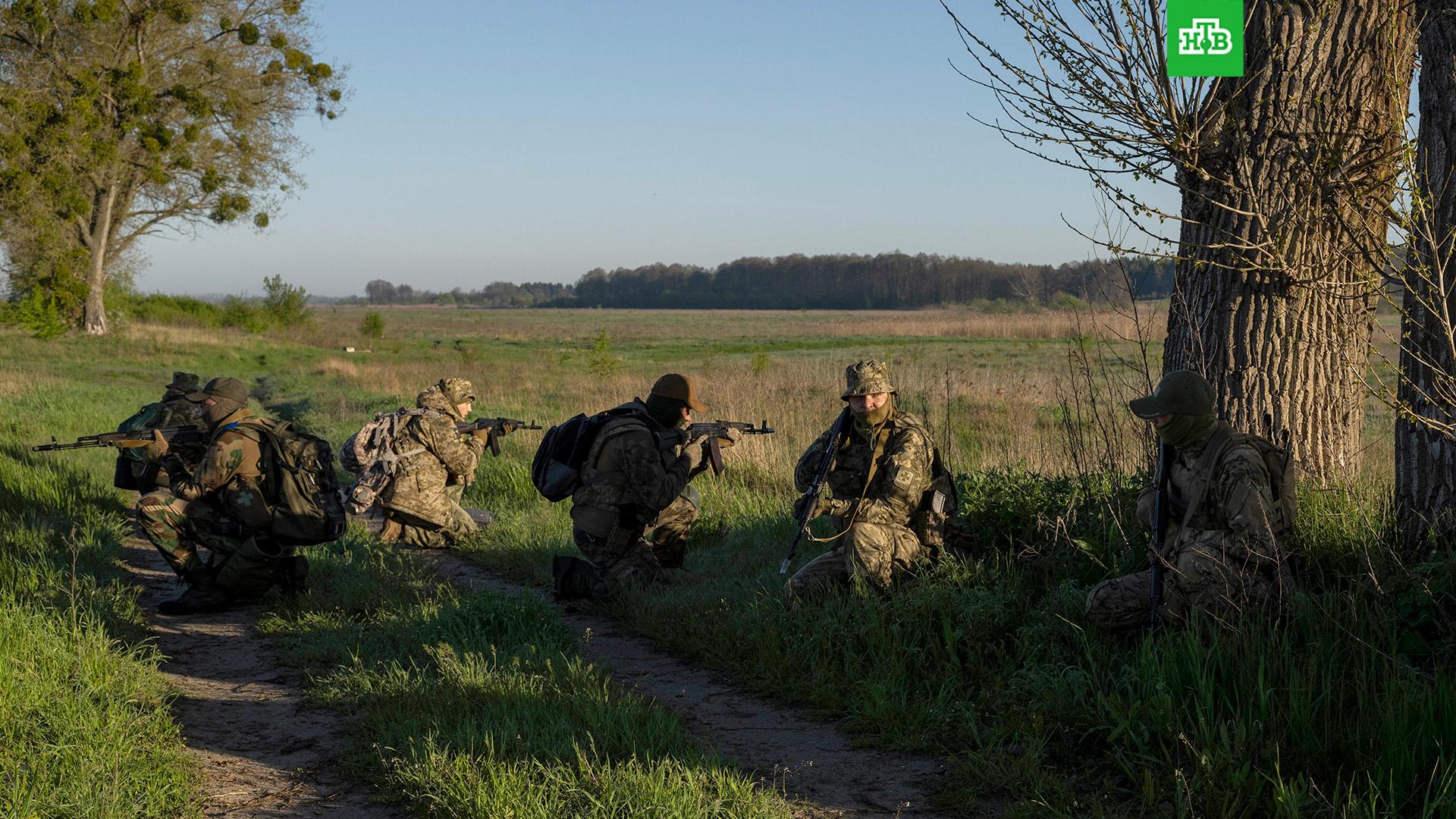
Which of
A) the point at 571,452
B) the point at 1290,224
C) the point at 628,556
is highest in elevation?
the point at 1290,224

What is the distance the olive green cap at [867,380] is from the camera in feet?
21.4

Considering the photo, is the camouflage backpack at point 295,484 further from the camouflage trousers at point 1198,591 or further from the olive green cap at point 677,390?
the camouflage trousers at point 1198,591

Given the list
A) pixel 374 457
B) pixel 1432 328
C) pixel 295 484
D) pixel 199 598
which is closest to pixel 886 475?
pixel 1432 328

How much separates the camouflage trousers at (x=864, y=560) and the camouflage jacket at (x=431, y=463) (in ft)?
14.7

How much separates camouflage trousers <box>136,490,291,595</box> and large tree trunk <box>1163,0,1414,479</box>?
20.7ft

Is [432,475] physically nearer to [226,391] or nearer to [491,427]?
[491,427]

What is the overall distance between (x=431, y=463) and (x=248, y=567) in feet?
7.83

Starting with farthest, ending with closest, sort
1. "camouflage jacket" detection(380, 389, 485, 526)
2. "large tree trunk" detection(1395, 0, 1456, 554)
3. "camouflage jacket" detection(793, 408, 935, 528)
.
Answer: "camouflage jacket" detection(380, 389, 485, 526) < "camouflage jacket" detection(793, 408, 935, 528) < "large tree trunk" detection(1395, 0, 1456, 554)

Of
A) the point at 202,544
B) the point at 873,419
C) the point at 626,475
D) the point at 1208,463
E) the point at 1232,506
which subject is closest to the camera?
the point at 1232,506

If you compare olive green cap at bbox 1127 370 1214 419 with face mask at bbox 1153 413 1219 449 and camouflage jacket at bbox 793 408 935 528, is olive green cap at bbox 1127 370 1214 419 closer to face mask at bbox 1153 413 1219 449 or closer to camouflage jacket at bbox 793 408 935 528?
face mask at bbox 1153 413 1219 449

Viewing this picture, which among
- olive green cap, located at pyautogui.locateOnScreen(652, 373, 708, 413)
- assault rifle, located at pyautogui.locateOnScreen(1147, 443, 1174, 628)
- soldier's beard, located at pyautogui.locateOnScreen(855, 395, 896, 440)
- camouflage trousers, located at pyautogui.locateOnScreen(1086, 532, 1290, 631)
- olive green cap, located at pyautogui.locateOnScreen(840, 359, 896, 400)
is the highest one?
olive green cap, located at pyautogui.locateOnScreen(840, 359, 896, 400)

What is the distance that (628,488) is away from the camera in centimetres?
768

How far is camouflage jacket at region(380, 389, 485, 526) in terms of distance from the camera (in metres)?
9.73

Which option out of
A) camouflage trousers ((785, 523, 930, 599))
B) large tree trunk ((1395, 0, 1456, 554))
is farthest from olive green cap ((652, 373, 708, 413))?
large tree trunk ((1395, 0, 1456, 554))
